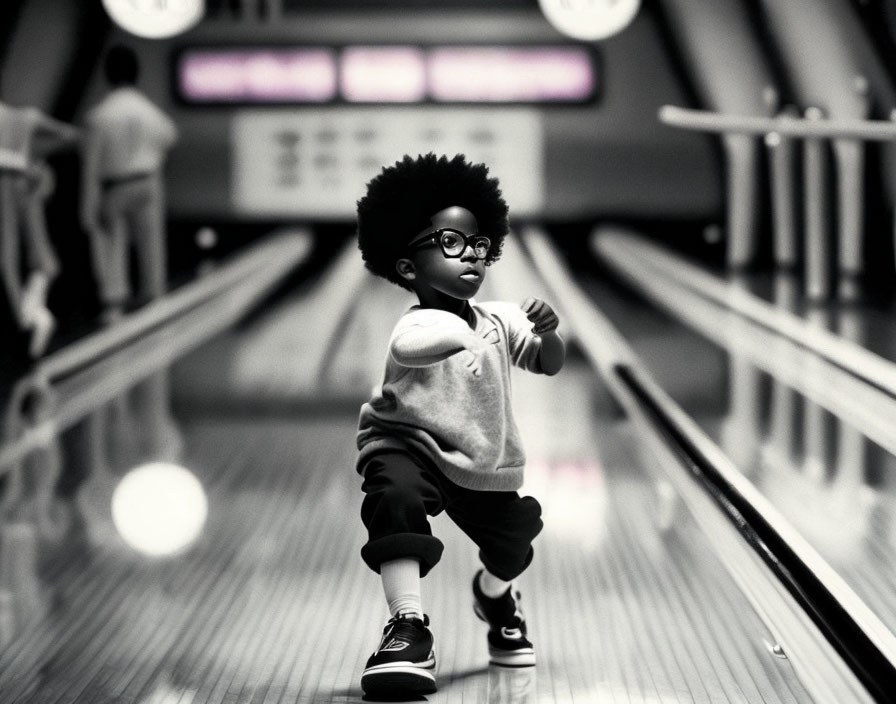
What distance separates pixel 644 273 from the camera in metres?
8.46

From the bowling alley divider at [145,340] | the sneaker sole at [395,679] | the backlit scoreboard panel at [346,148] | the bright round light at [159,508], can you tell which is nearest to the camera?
the sneaker sole at [395,679]

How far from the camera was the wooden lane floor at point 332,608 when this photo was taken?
85.5 inches

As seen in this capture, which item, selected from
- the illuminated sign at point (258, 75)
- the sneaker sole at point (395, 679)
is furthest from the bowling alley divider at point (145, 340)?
the sneaker sole at point (395, 679)

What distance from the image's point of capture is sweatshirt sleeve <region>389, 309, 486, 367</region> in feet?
6.88

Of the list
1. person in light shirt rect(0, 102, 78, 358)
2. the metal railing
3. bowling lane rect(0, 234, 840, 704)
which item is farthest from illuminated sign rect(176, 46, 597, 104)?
bowling lane rect(0, 234, 840, 704)

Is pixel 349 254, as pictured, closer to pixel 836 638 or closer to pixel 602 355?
pixel 602 355

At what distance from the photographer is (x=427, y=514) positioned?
2197 millimetres

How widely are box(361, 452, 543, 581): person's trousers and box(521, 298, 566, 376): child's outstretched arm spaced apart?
22 cm

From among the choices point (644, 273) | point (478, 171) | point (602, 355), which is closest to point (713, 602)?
point (478, 171)

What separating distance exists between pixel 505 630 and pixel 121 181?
5767 millimetres

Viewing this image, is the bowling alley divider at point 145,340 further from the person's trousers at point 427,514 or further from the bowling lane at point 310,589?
the person's trousers at point 427,514

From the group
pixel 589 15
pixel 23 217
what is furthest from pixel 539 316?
pixel 589 15

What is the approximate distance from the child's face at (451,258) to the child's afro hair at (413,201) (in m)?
0.02

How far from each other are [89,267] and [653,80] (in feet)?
14.9
